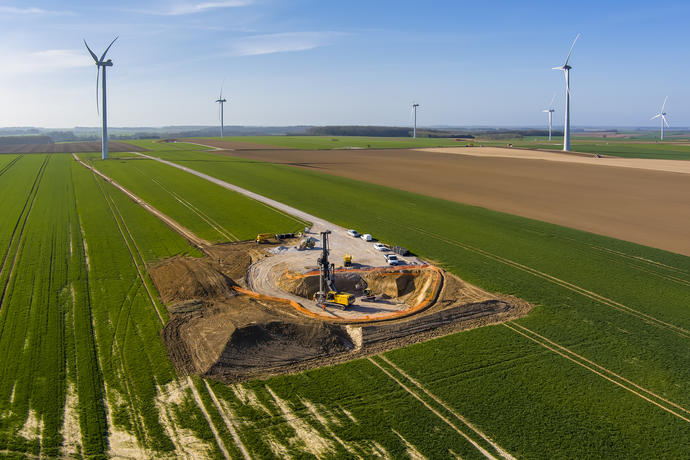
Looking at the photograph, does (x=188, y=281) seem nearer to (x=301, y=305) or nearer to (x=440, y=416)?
(x=301, y=305)

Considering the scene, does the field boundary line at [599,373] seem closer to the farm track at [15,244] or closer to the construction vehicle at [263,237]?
the construction vehicle at [263,237]

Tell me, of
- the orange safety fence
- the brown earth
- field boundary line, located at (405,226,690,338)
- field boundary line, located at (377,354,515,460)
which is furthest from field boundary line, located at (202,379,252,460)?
field boundary line, located at (405,226,690,338)

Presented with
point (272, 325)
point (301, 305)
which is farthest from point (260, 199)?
point (272, 325)

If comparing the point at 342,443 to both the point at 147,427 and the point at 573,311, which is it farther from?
the point at 573,311

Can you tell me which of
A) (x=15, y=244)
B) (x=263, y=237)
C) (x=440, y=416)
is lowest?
(x=440, y=416)

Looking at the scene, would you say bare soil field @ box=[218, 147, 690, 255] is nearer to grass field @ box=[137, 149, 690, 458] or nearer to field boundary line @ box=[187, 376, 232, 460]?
grass field @ box=[137, 149, 690, 458]
